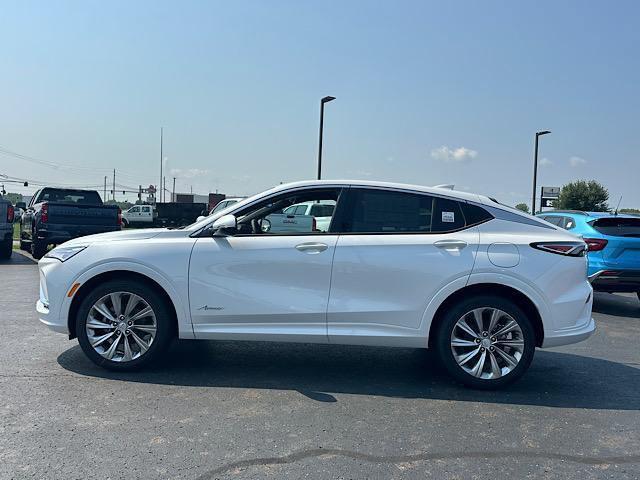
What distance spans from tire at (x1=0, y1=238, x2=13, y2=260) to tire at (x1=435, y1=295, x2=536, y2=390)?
12.9 m

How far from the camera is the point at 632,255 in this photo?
8953 millimetres

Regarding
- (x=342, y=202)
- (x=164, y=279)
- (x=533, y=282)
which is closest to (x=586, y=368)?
(x=533, y=282)

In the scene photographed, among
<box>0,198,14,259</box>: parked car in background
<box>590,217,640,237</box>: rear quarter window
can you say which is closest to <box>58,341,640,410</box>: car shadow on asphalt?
<box>590,217,640,237</box>: rear quarter window

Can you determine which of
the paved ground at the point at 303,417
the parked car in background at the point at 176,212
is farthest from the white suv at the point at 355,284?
the parked car in background at the point at 176,212

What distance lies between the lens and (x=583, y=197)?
5025 cm

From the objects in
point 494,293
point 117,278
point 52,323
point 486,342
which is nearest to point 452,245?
point 494,293

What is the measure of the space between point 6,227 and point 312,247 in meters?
12.0

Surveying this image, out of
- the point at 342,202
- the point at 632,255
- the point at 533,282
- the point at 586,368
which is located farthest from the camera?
the point at 632,255

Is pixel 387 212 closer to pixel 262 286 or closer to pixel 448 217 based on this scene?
pixel 448 217

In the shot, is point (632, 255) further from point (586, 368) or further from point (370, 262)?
point (370, 262)

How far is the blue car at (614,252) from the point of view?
351 inches

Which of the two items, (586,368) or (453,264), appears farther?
(586,368)

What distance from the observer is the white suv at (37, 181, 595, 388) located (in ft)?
15.9

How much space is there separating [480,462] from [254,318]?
2220 mm
